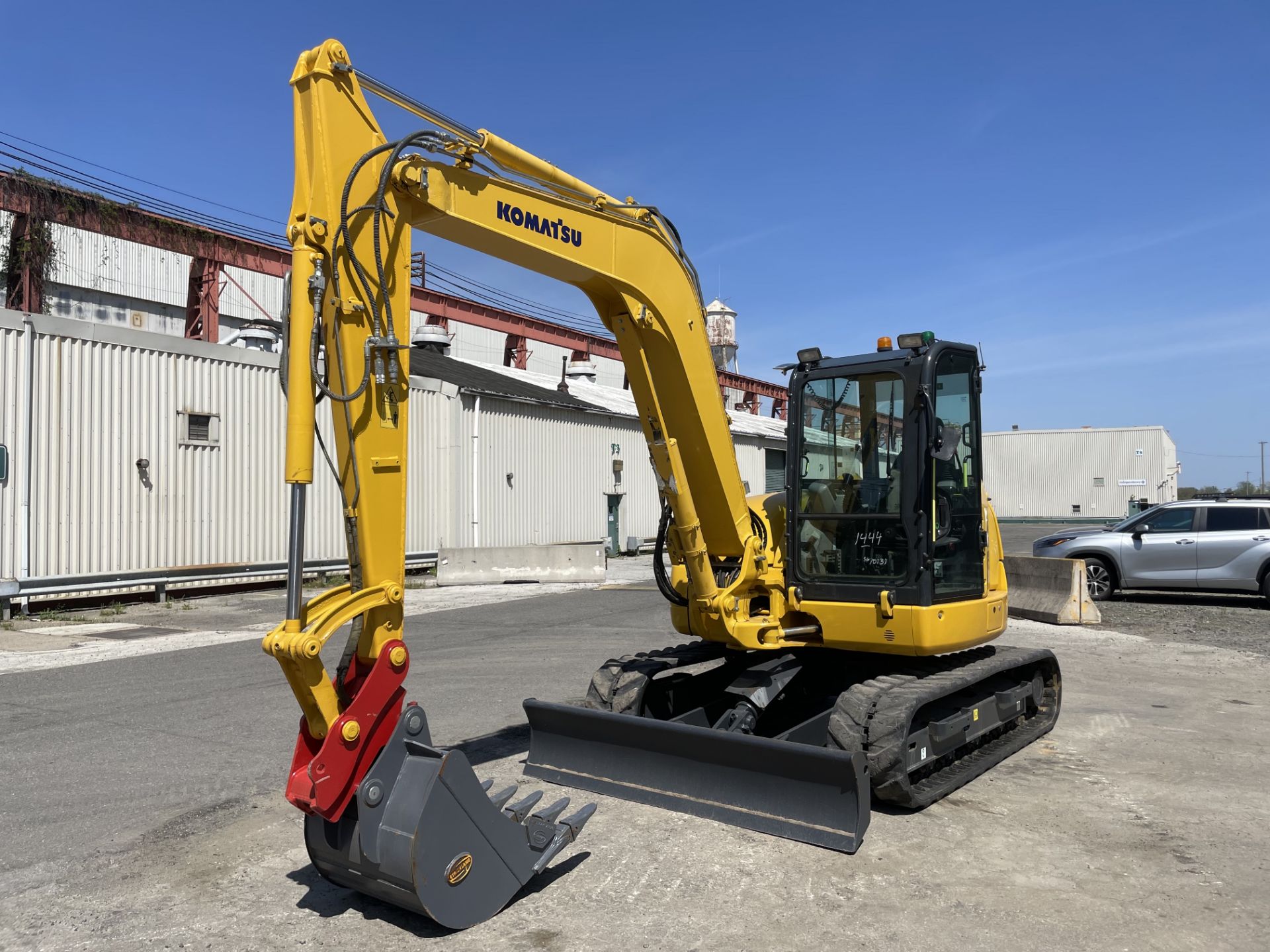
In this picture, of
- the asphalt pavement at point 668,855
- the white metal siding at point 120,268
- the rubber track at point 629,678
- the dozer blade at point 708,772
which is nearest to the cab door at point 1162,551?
Result: the asphalt pavement at point 668,855

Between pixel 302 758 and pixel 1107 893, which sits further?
pixel 1107 893

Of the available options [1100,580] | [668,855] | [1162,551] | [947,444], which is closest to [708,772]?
[668,855]

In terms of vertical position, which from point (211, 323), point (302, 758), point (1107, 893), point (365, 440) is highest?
point (211, 323)

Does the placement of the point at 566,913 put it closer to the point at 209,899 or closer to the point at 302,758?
the point at 302,758

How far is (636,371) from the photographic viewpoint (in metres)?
6.29

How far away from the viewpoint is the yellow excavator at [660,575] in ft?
14.0

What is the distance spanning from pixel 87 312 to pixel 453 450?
13348 millimetres

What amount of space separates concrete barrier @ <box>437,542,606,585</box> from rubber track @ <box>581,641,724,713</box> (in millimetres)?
13254

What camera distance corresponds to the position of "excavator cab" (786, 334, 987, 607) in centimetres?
643

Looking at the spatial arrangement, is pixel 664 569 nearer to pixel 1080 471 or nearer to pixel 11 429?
pixel 11 429

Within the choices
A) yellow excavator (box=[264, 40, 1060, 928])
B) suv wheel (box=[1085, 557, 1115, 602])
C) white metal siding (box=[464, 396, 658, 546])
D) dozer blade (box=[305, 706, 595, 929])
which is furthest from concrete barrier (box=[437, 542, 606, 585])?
dozer blade (box=[305, 706, 595, 929])

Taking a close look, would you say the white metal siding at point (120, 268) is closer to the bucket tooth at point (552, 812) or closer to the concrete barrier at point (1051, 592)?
the concrete barrier at point (1051, 592)

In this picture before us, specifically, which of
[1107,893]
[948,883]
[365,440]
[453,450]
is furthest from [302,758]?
[453,450]

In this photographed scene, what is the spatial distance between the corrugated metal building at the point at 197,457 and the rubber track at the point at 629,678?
38.2ft
